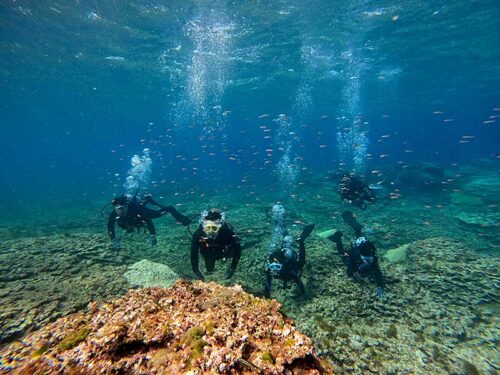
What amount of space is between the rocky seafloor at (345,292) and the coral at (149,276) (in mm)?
50

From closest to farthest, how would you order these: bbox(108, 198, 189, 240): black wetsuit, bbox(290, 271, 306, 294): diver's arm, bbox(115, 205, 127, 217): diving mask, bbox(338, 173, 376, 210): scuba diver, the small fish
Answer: bbox(290, 271, 306, 294): diver's arm, bbox(115, 205, 127, 217): diving mask, bbox(108, 198, 189, 240): black wetsuit, bbox(338, 173, 376, 210): scuba diver, the small fish

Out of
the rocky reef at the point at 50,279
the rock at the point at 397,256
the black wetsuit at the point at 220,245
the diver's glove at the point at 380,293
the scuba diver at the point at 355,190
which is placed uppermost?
the scuba diver at the point at 355,190

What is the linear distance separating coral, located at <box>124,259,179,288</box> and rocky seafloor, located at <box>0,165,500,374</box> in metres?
0.05

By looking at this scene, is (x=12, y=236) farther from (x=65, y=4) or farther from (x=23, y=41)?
(x=23, y=41)

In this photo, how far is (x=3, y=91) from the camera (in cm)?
3241

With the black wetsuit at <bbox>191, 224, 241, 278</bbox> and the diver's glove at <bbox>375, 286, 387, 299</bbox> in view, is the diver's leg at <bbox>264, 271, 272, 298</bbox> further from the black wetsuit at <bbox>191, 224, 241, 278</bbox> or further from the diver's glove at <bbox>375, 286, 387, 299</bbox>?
the diver's glove at <bbox>375, 286, 387, 299</bbox>

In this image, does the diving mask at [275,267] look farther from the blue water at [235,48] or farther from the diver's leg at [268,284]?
the blue water at [235,48]

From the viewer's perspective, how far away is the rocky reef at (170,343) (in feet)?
5.53

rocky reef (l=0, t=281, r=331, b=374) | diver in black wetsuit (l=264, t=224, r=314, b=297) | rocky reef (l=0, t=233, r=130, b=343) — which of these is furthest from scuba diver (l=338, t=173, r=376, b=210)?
rocky reef (l=0, t=281, r=331, b=374)

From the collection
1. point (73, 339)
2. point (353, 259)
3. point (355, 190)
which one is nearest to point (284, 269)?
point (353, 259)

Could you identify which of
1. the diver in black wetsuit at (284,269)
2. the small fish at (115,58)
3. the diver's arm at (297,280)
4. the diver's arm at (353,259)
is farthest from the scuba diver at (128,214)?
the small fish at (115,58)

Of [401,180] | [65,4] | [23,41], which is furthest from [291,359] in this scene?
[23,41]

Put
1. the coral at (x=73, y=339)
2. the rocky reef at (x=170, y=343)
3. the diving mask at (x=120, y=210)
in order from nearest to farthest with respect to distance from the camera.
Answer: the rocky reef at (x=170, y=343) < the coral at (x=73, y=339) < the diving mask at (x=120, y=210)

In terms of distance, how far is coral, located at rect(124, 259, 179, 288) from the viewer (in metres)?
6.13
